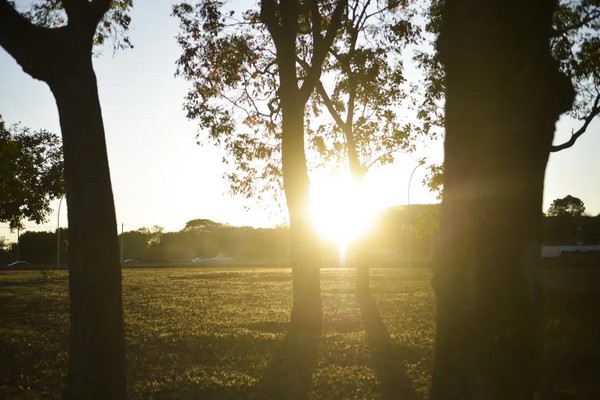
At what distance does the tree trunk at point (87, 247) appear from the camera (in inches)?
227

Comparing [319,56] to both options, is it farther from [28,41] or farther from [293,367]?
[28,41]

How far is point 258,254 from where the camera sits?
324ft

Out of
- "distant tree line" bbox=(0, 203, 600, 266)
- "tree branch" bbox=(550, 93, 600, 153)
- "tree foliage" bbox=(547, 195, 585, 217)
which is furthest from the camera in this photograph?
"tree foliage" bbox=(547, 195, 585, 217)

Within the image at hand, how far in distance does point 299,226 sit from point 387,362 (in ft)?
14.1

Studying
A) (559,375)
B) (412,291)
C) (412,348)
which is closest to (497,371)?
(559,375)

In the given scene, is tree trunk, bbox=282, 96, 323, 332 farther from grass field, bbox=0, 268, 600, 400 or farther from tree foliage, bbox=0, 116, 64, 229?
tree foliage, bbox=0, 116, 64, 229

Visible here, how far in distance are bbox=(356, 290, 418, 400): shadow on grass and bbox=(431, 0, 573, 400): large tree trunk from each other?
3.96 metres

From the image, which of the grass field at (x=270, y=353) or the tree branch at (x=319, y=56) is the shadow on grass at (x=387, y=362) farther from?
the tree branch at (x=319, y=56)

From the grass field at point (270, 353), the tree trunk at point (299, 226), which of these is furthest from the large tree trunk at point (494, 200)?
the tree trunk at point (299, 226)

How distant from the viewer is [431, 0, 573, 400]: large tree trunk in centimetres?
383

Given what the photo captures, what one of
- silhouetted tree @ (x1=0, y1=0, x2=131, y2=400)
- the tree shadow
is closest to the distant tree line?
the tree shadow

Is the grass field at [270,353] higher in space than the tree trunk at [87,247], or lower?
lower

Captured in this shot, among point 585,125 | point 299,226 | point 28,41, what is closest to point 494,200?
point 28,41

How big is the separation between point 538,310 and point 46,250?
Result: 92.3 m
